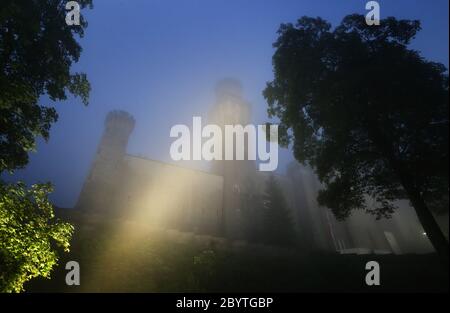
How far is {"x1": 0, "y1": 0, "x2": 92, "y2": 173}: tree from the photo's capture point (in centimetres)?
754

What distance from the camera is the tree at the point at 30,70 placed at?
7542 millimetres

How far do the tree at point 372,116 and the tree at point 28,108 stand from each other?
9.68 metres

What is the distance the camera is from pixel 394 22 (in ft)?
41.3

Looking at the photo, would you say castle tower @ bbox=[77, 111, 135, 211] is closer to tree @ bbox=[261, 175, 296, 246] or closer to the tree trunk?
tree @ bbox=[261, 175, 296, 246]

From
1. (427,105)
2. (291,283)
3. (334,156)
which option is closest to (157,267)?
(291,283)

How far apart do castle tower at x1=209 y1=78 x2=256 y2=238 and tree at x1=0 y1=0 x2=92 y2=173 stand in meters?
26.0

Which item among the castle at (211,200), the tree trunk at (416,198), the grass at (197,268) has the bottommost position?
the grass at (197,268)

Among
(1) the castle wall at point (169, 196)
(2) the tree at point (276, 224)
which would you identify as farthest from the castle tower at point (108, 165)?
(2) the tree at point (276, 224)

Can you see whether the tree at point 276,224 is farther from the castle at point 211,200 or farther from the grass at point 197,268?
the grass at point 197,268

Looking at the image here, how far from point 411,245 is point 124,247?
119ft

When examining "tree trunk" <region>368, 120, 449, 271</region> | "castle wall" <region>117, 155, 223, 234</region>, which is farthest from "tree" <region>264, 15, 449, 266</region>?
"castle wall" <region>117, 155, 223, 234</region>

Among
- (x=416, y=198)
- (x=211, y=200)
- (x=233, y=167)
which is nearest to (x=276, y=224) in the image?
(x=211, y=200)

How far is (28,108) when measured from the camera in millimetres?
8445
